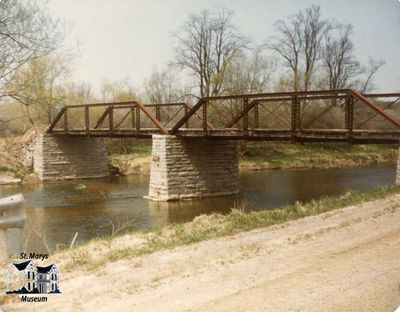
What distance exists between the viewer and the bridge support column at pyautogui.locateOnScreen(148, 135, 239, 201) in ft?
61.0

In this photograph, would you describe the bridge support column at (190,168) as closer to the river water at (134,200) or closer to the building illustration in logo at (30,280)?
Answer: the river water at (134,200)

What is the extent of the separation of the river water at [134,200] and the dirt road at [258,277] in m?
5.04

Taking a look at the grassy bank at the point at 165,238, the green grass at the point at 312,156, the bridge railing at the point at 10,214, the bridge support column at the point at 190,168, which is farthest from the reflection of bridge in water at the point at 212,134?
the bridge railing at the point at 10,214

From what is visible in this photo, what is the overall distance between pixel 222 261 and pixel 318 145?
25248 mm

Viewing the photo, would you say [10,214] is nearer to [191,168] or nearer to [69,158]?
[191,168]

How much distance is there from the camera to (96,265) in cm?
652

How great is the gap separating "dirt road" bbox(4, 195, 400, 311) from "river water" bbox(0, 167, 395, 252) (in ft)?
16.5

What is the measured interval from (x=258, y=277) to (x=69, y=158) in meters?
22.2

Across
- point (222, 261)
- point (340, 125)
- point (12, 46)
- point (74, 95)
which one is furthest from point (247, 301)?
point (340, 125)

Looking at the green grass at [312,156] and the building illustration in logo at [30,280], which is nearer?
the building illustration in logo at [30,280]

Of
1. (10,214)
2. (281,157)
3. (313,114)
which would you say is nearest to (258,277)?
(10,214)

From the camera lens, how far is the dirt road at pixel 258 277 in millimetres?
4543

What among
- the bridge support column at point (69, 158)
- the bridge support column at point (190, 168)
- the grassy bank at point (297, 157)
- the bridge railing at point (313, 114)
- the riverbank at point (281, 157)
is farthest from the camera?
the grassy bank at point (297, 157)

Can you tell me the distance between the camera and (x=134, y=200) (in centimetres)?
1864
